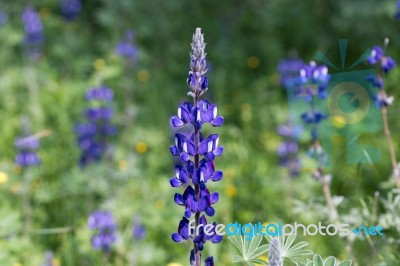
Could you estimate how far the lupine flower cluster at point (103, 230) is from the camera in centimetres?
290

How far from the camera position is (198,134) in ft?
5.15

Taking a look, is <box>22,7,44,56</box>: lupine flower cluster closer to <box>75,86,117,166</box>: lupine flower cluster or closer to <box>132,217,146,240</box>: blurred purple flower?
<box>75,86,117,166</box>: lupine flower cluster

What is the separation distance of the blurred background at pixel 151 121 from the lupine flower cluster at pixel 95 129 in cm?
2

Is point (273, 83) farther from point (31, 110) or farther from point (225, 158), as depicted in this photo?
point (31, 110)

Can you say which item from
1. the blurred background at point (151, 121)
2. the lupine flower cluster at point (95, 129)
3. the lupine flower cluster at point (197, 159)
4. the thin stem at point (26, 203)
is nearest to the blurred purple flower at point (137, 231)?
the blurred background at point (151, 121)

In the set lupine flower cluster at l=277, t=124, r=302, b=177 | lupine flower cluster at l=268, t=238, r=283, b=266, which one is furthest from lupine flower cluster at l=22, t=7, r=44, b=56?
lupine flower cluster at l=268, t=238, r=283, b=266

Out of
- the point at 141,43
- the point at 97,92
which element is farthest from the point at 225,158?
the point at 141,43

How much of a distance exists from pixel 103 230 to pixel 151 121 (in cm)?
184

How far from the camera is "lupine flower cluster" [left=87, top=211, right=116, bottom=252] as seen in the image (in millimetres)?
2902

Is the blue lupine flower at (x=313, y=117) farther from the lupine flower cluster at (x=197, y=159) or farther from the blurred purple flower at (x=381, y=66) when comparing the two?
the lupine flower cluster at (x=197, y=159)

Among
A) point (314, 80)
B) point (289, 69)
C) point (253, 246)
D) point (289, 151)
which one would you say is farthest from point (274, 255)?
point (289, 69)

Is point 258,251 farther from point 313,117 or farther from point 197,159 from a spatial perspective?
point 313,117

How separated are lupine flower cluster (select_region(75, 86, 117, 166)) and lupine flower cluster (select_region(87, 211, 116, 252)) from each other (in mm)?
788

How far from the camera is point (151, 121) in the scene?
4.71 metres
